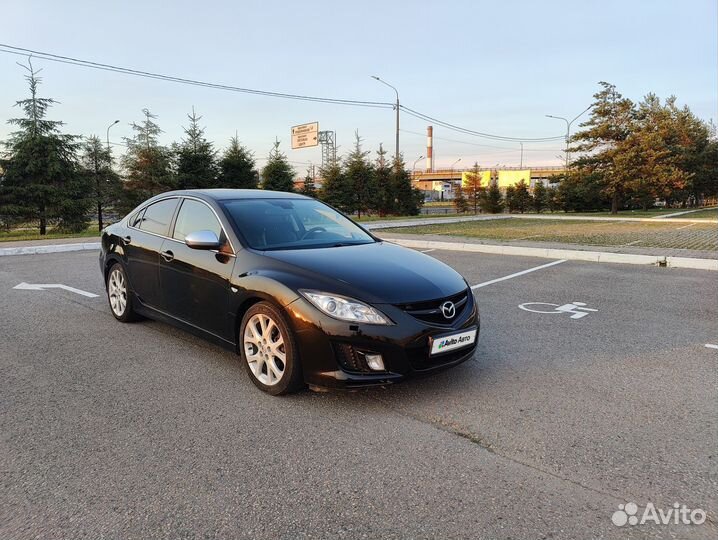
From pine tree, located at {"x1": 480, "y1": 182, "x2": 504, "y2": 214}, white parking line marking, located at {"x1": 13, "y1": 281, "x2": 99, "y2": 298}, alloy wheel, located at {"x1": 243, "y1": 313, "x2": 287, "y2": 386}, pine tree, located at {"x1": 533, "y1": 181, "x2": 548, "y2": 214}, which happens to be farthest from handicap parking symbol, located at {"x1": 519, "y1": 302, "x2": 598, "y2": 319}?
pine tree, located at {"x1": 533, "y1": 181, "x2": 548, "y2": 214}

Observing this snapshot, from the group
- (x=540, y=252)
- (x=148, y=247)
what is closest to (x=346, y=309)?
(x=148, y=247)

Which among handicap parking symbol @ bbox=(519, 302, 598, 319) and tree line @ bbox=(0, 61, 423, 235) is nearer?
handicap parking symbol @ bbox=(519, 302, 598, 319)

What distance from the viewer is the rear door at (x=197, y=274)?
409 cm

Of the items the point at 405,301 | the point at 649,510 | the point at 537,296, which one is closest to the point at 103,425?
the point at 405,301

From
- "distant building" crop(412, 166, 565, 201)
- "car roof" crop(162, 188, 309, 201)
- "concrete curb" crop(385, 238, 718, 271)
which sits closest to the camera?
"car roof" crop(162, 188, 309, 201)

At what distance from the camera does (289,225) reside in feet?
15.1

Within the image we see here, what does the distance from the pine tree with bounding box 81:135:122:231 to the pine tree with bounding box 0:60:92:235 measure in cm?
431

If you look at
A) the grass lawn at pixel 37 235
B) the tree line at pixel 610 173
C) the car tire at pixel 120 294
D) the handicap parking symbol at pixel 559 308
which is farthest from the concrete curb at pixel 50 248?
the tree line at pixel 610 173

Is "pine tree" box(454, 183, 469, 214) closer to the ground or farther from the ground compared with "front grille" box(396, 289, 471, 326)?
farther from the ground

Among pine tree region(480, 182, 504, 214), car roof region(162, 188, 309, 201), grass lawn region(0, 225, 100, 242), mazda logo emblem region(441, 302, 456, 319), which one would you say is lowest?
mazda logo emblem region(441, 302, 456, 319)

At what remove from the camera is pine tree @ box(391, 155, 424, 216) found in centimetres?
3425

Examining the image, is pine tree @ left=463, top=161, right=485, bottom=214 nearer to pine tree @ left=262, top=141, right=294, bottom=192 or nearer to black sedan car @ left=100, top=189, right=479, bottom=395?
pine tree @ left=262, top=141, right=294, bottom=192

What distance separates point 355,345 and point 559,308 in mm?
4055

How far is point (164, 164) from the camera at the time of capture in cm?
2966
